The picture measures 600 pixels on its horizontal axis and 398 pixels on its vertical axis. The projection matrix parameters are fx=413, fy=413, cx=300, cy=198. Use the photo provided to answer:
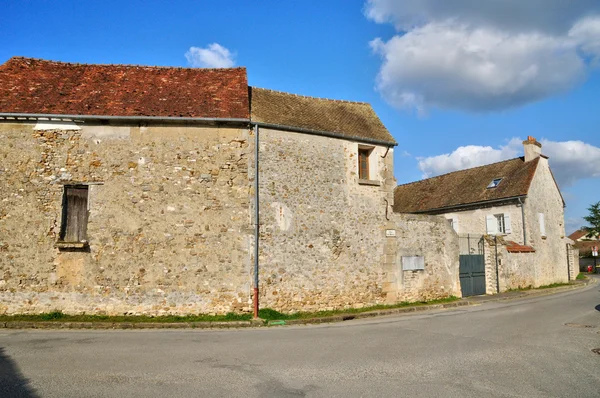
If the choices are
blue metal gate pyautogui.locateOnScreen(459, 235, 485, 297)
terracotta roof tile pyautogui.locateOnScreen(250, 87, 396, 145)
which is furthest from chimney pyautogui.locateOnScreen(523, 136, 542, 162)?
terracotta roof tile pyautogui.locateOnScreen(250, 87, 396, 145)

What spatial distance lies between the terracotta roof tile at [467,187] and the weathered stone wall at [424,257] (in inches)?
349

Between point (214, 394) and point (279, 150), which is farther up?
point (279, 150)

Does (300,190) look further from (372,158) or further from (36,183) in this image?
(36,183)

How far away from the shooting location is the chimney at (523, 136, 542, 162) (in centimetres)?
2434

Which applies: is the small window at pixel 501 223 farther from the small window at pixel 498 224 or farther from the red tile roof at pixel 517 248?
the red tile roof at pixel 517 248

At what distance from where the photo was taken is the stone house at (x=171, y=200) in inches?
452

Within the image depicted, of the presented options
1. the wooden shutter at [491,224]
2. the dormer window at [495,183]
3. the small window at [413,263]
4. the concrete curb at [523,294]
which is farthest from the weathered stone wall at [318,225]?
the dormer window at [495,183]

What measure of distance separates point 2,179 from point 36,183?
90 centimetres

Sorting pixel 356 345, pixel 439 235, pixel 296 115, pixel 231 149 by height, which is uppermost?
pixel 296 115

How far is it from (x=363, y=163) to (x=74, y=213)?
31.0 ft

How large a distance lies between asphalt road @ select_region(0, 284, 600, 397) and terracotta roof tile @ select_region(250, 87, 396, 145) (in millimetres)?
6660

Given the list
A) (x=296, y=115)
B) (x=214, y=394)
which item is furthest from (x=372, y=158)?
→ (x=214, y=394)

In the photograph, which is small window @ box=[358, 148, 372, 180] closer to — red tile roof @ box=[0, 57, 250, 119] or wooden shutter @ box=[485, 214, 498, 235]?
red tile roof @ box=[0, 57, 250, 119]

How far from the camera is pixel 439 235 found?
1588 centimetres
